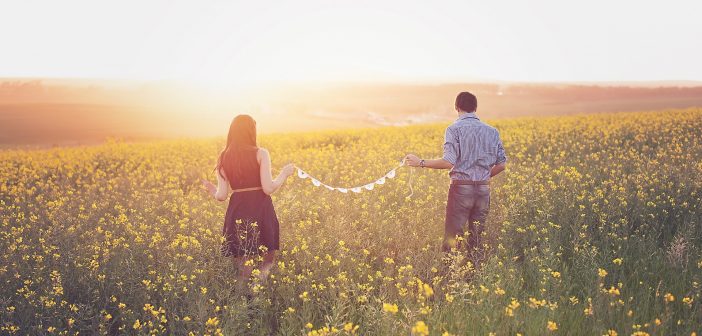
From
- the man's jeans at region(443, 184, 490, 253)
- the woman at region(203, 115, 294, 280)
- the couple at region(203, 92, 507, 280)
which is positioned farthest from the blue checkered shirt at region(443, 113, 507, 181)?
the woman at region(203, 115, 294, 280)

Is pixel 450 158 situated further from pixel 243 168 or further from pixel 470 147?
pixel 243 168

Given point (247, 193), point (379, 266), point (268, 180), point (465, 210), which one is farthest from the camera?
point (379, 266)

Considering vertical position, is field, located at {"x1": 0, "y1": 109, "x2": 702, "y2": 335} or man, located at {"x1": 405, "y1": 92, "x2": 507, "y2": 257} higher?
man, located at {"x1": 405, "y1": 92, "x2": 507, "y2": 257}

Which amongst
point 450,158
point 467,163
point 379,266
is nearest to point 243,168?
point 379,266

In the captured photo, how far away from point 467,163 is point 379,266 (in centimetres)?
134

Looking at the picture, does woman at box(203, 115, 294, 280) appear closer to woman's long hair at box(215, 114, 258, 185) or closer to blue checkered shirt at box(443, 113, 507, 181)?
woman's long hair at box(215, 114, 258, 185)

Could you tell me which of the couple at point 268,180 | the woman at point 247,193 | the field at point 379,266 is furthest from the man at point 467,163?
the woman at point 247,193

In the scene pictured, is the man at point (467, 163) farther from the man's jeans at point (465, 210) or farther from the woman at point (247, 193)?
Answer: the woman at point (247, 193)

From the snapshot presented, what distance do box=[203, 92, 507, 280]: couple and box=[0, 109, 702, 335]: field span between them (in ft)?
0.97

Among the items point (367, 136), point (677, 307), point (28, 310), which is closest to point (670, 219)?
point (677, 307)

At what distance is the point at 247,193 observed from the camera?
4.89 metres

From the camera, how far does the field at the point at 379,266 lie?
3.81 meters

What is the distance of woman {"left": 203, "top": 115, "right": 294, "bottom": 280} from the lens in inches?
186

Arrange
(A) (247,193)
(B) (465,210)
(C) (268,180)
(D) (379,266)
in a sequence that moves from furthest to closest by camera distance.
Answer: (D) (379,266) → (B) (465,210) → (A) (247,193) → (C) (268,180)
